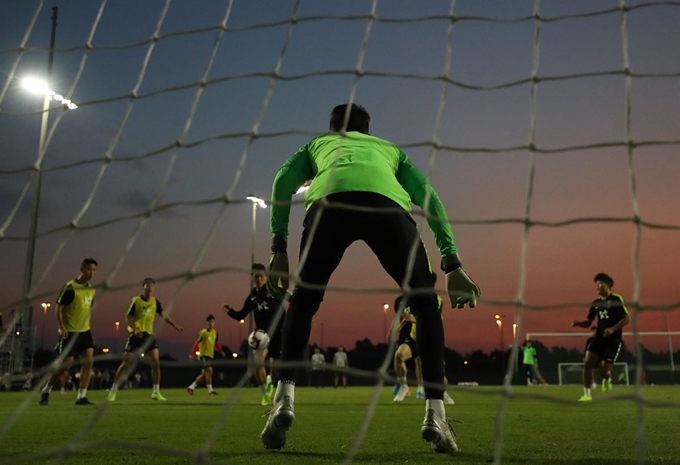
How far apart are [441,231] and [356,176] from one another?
1.75ft

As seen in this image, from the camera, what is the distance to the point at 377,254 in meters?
3.32

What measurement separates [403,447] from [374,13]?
229 centimetres

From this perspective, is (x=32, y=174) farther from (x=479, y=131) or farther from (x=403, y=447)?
(x=479, y=131)

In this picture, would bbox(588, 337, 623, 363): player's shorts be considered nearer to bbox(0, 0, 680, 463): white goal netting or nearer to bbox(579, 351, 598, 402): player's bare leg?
bbox(579, 351, 598, 402): player's bare leg

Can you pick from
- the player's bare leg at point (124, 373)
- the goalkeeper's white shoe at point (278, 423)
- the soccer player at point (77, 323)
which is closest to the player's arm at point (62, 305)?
the soccer player at point (77, 323)

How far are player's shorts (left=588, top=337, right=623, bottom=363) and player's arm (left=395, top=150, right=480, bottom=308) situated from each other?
6100mm

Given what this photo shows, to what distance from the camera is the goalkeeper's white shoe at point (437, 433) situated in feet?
10.2

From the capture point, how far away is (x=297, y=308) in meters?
→ 3.30

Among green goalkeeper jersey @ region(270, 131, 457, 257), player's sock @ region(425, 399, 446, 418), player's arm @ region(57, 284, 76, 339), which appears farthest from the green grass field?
player's arm @ region(57, 284, 76, 339)

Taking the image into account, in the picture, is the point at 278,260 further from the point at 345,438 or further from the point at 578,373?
the point at 578,373

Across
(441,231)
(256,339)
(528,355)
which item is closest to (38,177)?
(441,231)

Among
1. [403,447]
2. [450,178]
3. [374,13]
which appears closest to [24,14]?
[374,13]

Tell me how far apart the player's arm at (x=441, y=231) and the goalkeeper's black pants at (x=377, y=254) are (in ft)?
0.41

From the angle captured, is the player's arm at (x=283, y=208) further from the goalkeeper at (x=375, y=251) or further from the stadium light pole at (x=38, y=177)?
the stadium light pole at (x=38, y=177)
